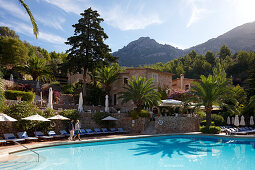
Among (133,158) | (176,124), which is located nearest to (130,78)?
(176,124)

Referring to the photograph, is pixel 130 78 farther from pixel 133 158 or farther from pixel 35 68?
pixel 133 158

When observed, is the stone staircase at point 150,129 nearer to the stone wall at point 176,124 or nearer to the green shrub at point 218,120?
the stone wall at point 176,124

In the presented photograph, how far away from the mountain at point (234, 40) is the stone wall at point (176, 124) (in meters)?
147

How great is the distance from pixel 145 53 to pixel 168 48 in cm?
2177

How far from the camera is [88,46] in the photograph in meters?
29.1

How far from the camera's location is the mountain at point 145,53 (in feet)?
511

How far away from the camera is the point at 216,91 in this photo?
2112cm

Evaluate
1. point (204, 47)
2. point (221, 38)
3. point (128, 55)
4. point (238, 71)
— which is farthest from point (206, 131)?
point (221, 38)

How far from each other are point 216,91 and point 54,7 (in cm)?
1735

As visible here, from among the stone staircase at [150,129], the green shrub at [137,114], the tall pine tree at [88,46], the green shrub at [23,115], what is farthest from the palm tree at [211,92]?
the green shrub at [23,115]

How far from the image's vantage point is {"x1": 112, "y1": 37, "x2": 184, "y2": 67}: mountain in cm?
15580

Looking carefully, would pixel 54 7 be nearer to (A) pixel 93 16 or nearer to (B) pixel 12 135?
(B) pixel 12 135

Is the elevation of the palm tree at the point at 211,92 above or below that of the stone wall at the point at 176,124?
above

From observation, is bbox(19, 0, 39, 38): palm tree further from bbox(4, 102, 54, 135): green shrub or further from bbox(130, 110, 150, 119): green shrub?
bbox(130, 110, 150, 119): green shrub
